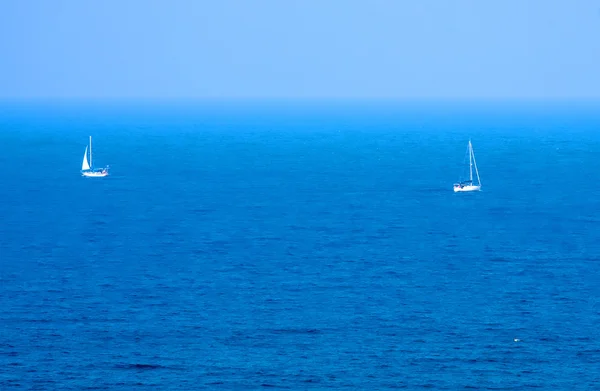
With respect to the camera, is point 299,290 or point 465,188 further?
point 465,188

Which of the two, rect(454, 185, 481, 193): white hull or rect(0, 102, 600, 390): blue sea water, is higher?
rect(454, 185, 481, 193): white hull

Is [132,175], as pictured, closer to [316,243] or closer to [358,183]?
[358,183]

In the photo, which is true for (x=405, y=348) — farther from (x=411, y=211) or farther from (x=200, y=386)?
(x=411, y=211)

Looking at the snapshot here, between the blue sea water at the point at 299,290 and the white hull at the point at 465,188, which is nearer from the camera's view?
the blue sea water at the point at 299,290

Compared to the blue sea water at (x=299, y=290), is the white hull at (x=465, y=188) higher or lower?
higher

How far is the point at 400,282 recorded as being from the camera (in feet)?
296

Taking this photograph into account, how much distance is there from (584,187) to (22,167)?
98.0 m

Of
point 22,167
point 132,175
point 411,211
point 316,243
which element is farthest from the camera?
point 22,167

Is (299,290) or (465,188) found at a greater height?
(465,188)

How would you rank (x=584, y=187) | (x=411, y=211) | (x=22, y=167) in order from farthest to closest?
(x=22, y=167), (x=584, y=187), (x=411, y=211)

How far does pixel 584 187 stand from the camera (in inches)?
6093

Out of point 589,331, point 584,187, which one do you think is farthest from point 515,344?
point 584,187

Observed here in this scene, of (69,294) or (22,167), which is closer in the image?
(69,294)

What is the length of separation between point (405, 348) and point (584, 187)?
298 ft
